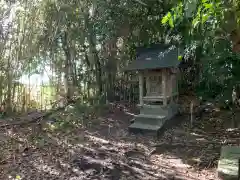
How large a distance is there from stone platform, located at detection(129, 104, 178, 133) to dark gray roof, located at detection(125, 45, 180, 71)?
1011 millimetres

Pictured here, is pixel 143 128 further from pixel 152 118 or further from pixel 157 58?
pixel 157 58

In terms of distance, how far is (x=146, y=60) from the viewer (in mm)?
6250

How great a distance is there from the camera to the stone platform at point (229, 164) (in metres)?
3.41

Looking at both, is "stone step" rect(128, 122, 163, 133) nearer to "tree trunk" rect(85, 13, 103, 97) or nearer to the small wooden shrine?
the small wooden shrine

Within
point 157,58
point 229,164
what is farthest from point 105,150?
point 157,58

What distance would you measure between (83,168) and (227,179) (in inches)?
81.7

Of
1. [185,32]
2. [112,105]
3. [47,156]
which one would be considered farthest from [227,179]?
[112,105]

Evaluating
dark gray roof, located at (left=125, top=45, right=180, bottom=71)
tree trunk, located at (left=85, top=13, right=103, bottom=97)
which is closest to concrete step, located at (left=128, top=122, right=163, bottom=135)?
dark gray roof, located at (left=125, top=45, right=180, bottom=71)

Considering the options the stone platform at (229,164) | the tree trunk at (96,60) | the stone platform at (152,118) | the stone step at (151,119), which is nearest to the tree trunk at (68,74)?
the tree trunk at (96,60)

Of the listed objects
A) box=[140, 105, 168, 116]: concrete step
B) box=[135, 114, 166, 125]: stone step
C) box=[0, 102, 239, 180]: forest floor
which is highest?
box=[140, 105, 168, 116]: concrete step

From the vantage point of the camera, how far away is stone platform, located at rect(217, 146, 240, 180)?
11.2ft

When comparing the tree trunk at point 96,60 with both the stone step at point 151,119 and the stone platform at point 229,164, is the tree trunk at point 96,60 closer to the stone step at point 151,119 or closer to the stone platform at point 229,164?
the stone step at point 151,119

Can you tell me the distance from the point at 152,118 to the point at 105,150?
163cm

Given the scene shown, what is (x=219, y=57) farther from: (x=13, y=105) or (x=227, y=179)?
(x=13, y=105)
